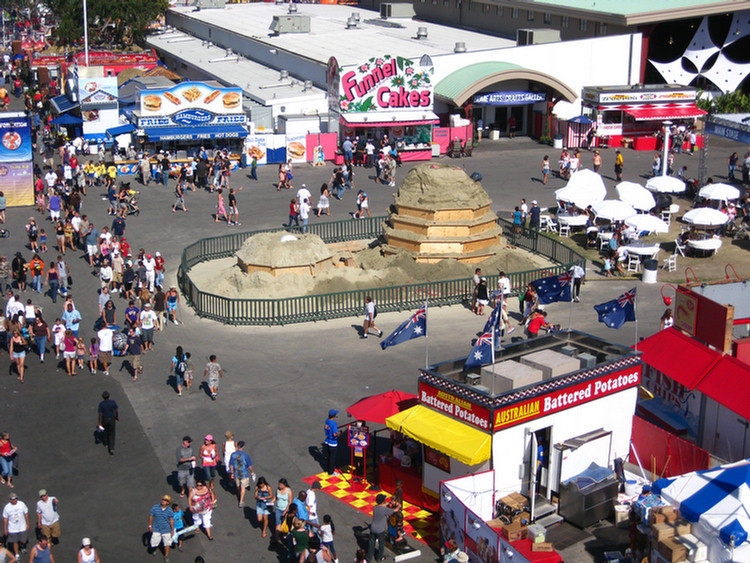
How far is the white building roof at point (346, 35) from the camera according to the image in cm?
5749

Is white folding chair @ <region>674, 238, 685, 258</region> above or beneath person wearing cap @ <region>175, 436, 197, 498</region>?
above

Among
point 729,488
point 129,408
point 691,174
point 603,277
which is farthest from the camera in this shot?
point 691,174

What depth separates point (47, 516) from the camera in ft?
55.5

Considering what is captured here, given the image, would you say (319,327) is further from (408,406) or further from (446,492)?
(446,492)

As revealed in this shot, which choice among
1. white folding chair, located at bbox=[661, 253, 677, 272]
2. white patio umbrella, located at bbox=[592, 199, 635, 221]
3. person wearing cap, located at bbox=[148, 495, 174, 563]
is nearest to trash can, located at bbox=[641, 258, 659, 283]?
white folding chair, located at bbox=[661, 253, 677, 272]

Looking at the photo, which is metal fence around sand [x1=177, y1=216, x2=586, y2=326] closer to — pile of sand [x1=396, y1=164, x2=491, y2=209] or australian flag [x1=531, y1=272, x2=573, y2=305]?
pile of sand [x1=396, y1=164, x2=491, y2=209]

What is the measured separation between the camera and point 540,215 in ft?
128

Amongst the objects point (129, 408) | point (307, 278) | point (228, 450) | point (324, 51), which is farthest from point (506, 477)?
point (324, 51)

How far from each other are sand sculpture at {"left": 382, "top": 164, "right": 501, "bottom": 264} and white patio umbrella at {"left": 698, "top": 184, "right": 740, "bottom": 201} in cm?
948

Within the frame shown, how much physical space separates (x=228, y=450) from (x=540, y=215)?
74.9ft

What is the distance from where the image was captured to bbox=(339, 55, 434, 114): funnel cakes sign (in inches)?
1900

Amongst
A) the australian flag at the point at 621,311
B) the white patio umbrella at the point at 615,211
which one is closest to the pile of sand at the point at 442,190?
the white patio umbrella at the point at 615,211

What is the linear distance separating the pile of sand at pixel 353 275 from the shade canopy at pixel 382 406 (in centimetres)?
1045

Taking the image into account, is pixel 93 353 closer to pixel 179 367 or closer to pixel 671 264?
pixel 179 367
